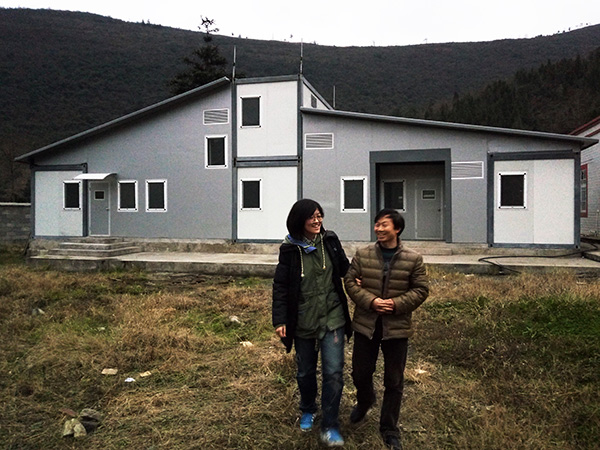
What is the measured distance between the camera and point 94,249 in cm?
1291

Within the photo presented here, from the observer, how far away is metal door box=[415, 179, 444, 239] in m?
13.9

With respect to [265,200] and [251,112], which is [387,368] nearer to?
[265,200]

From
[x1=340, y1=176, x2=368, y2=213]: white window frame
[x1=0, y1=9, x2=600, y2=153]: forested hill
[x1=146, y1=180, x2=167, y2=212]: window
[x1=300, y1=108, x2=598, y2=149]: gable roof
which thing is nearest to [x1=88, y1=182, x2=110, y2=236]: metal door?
[x1=146, y1=180, x2=167, y2=212]: window

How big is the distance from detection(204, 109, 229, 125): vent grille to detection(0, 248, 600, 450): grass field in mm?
7897

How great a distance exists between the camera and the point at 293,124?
518 inches

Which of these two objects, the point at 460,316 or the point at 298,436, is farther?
the point at 460,316

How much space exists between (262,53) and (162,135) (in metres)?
66.0

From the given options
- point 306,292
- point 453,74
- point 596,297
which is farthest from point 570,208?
point 453,74

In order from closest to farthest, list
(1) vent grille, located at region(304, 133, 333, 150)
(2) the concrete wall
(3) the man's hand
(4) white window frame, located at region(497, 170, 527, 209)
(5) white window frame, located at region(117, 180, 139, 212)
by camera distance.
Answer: (3) the man's hand < (4) white window frame, located at region(497, 170, 527, 209) < (1) vent grille, located at region(304, 133, 333, 150) < (5) white window frame, located at region(117, 180, 139, 212) < (2) the concrete wall

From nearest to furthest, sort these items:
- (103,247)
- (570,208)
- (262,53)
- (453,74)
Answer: (570,208)
(103,247)
(453,74)
(262,53)

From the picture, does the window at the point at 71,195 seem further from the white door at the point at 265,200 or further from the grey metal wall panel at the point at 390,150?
the grey metal wall panel at the point at 390,150

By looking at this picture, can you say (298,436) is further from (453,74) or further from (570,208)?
(453,74)

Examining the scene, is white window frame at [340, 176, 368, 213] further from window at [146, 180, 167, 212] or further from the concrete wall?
the concrete wall

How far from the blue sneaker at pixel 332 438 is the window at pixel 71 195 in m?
14.3
